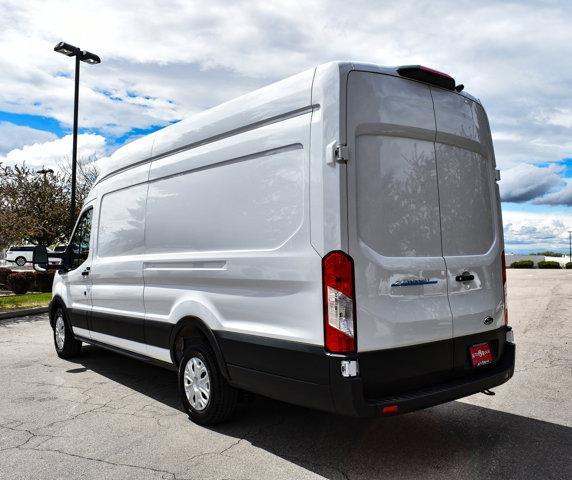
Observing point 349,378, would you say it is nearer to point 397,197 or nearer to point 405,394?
point 405,394

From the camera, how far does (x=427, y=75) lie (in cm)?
405

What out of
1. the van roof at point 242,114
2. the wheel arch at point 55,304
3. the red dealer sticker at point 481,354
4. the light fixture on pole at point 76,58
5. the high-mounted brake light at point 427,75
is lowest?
the red dealer sticker at point 481,354

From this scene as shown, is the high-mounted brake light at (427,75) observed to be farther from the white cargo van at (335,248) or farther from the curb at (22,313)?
the curb at (22,313)

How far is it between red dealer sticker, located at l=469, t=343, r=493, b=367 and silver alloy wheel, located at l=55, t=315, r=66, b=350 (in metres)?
5.50

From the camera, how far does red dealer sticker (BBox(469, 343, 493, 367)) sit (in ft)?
13.6

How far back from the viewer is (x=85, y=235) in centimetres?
692

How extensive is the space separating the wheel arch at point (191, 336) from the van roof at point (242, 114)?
5.00ft

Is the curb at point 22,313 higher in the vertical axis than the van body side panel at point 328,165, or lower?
lower

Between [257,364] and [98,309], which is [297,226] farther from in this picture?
[98,309]

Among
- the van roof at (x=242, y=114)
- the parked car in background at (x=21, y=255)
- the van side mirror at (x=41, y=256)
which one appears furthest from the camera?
the parked car in background at (x=21, y=255)

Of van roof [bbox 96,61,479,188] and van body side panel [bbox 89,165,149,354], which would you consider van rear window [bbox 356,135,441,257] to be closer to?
van roof [bbox 96,61,479,188]

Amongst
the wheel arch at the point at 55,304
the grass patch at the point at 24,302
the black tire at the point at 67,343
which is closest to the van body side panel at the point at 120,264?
the black tire at the point at 67,343

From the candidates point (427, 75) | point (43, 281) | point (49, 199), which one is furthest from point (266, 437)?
point (49, 199)

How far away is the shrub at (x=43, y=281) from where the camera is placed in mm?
18656
